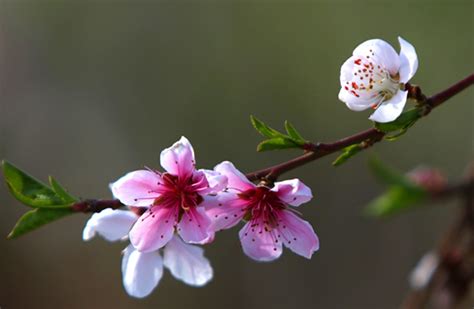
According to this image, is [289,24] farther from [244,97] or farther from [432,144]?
[432,144]

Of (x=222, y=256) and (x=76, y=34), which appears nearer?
(x=222, y=256)

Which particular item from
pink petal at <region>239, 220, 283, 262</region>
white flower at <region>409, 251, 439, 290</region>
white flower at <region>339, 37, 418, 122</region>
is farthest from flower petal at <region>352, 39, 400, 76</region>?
white flower at <region>409, 251, 439, 290</region>

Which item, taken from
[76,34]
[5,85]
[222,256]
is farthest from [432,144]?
[5,85]

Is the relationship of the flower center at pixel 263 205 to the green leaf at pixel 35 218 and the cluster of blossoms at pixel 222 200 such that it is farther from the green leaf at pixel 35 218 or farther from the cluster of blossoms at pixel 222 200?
the green leaf at pixel 35 218

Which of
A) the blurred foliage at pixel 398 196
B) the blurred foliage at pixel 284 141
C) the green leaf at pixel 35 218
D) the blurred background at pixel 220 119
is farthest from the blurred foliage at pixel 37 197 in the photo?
the blurred background at pixel 220 119

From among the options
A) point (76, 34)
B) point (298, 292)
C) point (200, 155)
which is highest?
point (76, 34)

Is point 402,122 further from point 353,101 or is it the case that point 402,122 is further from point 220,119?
point 220,119
